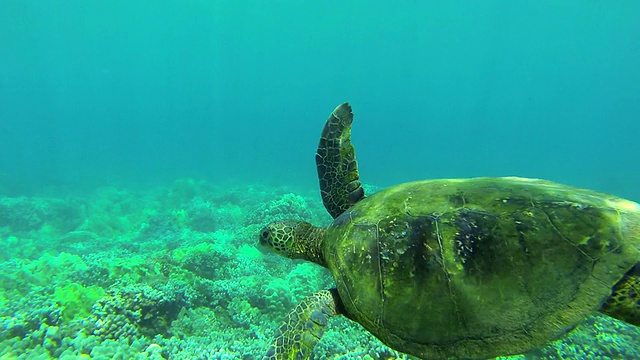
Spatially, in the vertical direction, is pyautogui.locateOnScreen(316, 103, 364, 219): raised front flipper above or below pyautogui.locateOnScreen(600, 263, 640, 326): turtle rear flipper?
above

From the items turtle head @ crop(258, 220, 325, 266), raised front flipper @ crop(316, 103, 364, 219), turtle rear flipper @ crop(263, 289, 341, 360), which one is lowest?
turtle rear flipper @ crop(263, 289, 341, 360)

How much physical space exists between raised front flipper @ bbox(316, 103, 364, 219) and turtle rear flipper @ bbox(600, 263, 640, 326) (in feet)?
7.37

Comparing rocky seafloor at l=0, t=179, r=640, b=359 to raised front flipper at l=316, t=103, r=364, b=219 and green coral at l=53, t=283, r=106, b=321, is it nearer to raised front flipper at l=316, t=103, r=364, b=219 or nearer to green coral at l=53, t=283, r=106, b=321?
green coral at l=53, t=283, r=106, b=321

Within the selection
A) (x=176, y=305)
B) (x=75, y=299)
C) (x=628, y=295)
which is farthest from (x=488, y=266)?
(x=75, y=299)

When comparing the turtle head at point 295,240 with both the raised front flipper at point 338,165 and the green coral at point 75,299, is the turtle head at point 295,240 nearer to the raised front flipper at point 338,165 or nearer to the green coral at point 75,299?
the raised front flipper at point 338,165

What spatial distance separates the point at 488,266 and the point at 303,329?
152 cm

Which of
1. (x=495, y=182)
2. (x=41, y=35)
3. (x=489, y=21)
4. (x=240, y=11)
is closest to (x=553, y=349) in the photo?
(x=495, y=182)

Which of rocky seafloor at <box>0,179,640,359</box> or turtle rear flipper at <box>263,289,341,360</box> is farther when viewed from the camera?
rocky seafloor at <box>0,179,640,359</box>

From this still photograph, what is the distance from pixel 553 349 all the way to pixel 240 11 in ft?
252

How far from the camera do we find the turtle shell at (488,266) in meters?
1.89

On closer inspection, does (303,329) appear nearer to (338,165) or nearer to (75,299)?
(338,165)

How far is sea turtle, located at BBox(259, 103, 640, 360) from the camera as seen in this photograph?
74.2 inches

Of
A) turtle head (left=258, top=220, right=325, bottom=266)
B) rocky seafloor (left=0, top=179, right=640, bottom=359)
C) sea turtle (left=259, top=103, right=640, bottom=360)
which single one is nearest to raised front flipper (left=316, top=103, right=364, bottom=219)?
turtle head (left=258, top=220, right=325, bottom=266)

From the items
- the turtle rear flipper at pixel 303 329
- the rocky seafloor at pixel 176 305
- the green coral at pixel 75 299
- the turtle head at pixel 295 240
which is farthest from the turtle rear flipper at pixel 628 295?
the green coral at pixel 75 299
